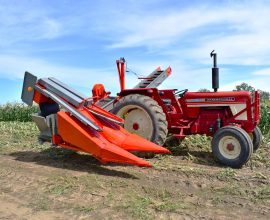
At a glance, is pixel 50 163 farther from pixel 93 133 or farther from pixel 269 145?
pixel 269 145

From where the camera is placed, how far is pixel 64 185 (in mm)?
5195

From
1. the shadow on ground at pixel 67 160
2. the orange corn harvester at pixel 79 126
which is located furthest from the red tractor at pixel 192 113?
the shadow on ground at pixel 67 160

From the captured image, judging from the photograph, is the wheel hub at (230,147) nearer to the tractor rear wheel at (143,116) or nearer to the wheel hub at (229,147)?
the wheel hub at (229,147)

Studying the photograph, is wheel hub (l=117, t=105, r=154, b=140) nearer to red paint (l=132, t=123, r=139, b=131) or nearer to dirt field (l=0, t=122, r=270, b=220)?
red paint (l=132, t=123, r=139, b=131)

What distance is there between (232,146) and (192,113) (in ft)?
4.26

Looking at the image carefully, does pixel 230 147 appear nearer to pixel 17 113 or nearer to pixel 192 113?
pixel 192 113

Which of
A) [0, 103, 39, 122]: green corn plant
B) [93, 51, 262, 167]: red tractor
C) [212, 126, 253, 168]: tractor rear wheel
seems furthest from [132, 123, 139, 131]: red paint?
[0, 103, 39, 122]: green corn plant

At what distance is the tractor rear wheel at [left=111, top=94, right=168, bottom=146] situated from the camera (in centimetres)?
718

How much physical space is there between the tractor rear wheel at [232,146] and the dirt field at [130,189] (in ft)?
0.59

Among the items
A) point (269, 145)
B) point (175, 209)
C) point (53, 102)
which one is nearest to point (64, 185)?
point (175, 209)

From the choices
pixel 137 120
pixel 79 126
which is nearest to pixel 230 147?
pixel 137 120

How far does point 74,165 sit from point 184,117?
249 centimetres

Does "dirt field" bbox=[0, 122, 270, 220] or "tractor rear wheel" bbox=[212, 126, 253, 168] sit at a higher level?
"tractor rear wheel" bbox=[212, 126, 253, 168]

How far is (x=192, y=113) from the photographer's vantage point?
7703mm
